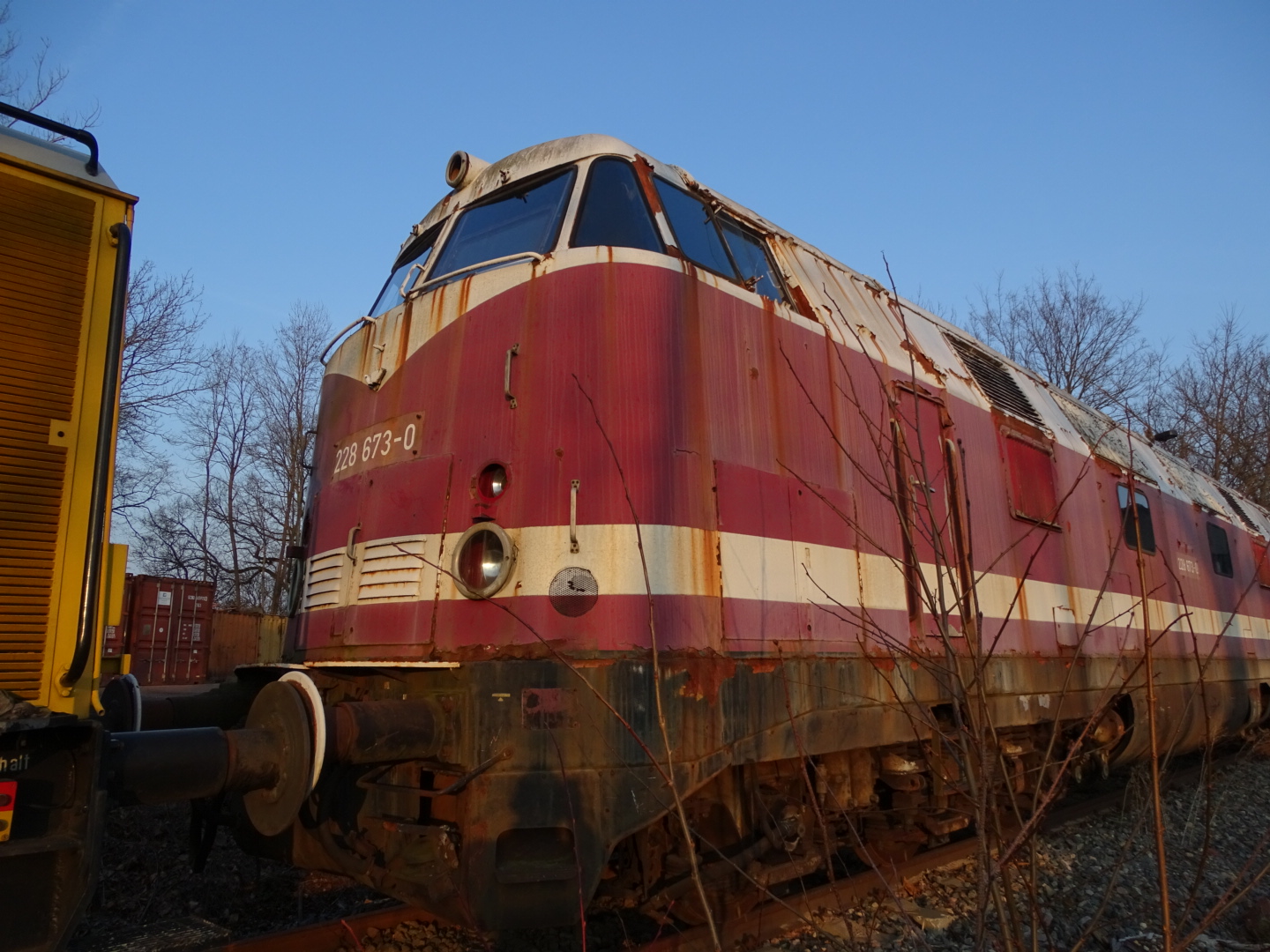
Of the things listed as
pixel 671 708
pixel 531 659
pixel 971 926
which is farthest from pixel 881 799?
pixel 531 659

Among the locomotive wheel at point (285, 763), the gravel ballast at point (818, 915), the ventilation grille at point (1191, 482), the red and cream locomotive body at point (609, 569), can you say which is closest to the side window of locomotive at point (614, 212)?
the red and cream locomotive body at point (609, 569)

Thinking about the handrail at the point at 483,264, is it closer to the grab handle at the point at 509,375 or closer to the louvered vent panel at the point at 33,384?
the grab handle at the point at 509,375

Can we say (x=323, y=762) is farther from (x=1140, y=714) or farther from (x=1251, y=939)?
(x=1140, y=714)

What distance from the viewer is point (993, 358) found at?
7750 millimetres

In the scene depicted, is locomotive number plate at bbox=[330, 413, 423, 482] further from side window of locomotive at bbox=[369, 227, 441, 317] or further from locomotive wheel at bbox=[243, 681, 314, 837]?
locomotive wheel at bbox=[243, 681, 314, 837]

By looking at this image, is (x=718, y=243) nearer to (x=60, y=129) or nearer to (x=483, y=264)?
(x=483, y=264)

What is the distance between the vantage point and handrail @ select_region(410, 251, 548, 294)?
13.9ft

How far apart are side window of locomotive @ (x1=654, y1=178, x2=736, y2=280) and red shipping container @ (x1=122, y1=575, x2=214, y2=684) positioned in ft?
51.7

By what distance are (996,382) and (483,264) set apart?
4.65 metres

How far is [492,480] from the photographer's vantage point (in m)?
3.94

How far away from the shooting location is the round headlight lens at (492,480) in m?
3.89

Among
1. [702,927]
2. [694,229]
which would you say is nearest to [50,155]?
[694,229]

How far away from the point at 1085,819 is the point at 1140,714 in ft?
3.38

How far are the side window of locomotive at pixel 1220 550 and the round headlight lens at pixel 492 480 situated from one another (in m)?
9.46
